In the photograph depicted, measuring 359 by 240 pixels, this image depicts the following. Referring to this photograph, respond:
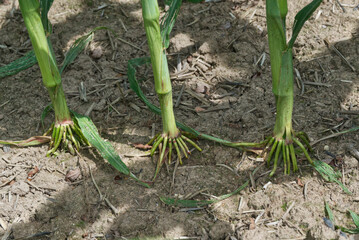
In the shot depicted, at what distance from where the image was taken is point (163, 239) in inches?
88.6

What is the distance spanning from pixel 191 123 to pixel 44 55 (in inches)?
36.8

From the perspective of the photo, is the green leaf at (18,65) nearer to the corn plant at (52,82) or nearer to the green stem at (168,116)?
the corn plant at (52,82)

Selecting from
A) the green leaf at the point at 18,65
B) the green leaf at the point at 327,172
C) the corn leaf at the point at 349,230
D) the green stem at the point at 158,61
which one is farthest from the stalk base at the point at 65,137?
the corn leaf at the point at 349,230

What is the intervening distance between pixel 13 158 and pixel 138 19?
4.58 feet

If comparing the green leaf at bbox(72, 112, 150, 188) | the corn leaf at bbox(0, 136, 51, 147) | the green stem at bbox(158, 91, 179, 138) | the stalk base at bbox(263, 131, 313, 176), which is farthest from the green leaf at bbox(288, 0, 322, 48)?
the corn leaf at bbox(0, 136, 51, 147)

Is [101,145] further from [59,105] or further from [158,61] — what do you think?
[158,61]

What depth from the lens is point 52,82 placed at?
251 cm

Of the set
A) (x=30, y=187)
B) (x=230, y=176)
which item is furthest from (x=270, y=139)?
(x=30, y=187)

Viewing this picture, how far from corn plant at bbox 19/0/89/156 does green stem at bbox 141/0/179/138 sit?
528 millimetres

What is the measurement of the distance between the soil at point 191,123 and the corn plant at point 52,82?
0.09m

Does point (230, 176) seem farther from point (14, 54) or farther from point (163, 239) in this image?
point (14, 54)

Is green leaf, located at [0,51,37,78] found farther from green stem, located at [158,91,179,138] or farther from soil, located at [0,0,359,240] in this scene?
green stem, located at [158,91,179,138]

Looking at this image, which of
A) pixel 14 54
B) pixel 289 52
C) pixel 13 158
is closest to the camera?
pixel 289 52

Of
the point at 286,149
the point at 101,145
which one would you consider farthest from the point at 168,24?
the point at 286,149
